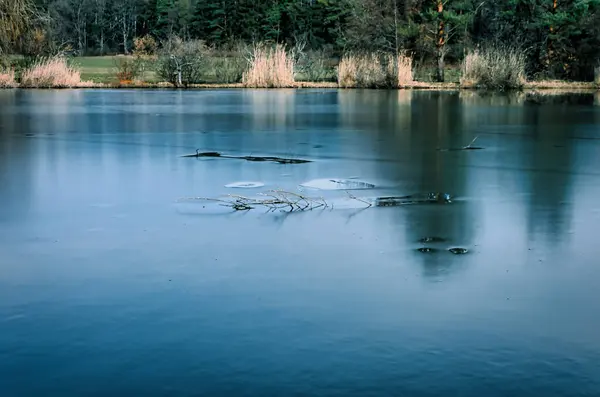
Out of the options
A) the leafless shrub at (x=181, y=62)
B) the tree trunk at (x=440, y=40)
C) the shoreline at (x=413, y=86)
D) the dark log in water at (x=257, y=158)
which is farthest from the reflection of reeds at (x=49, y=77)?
the dark log in water at (x=257, y=158)

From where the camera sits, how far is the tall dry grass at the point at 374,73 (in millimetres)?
31969

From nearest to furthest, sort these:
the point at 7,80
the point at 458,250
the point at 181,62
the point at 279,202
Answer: the point at 458,250, the point at 279,202, the point at 7,80, the point at 181,62

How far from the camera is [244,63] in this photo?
35.4m

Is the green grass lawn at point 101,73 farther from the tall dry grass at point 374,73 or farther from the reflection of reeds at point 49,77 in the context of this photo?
the tall dry grass at point 374,73

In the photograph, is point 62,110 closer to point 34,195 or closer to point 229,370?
point 34,195

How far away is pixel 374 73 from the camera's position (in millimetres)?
32188

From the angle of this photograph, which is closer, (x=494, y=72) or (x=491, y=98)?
(x=491, y=98)

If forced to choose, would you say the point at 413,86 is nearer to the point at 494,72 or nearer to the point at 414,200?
the point at 494,72

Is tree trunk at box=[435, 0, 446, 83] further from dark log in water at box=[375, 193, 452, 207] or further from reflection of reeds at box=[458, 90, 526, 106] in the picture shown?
dark log in water at box=[375, 193, 452, 207]

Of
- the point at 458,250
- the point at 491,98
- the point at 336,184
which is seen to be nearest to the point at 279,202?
the point at 336,184

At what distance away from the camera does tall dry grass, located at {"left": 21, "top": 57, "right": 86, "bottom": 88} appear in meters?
30.9

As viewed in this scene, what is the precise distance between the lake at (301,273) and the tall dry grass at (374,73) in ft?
65.1


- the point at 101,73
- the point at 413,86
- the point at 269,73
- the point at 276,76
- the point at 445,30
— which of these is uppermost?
the point at 445,30

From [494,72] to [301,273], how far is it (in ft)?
88.7
